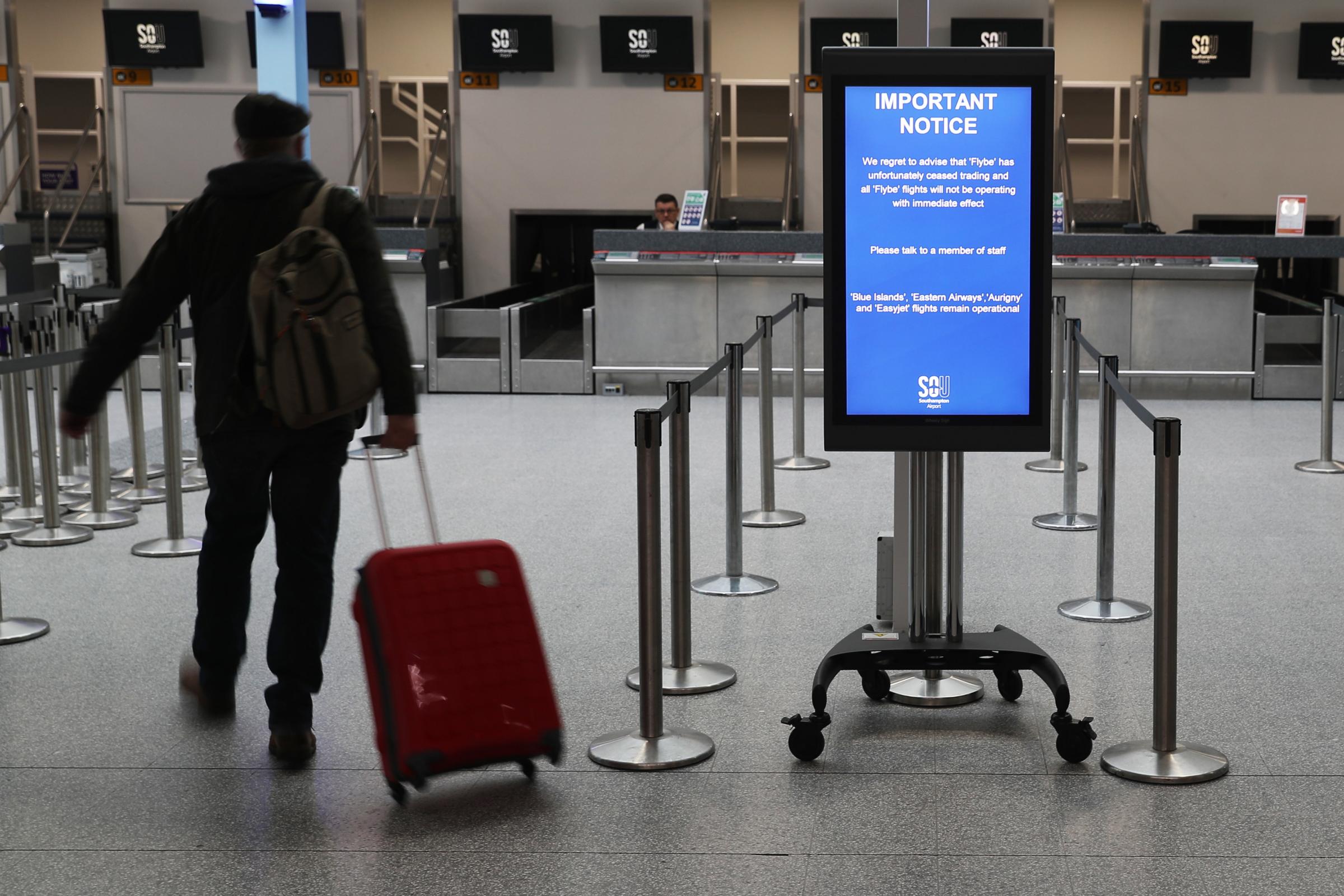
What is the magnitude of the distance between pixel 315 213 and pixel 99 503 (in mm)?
3335

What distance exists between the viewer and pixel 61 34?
15109 mm

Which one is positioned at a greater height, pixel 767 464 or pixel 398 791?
pixel 767 464

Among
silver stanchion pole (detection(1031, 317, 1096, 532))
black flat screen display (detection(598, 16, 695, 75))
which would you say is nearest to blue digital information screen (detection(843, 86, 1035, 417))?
silver stanchion pole (detection(1031, 317, 1096, 532))

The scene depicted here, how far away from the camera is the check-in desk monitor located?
3.28 metres

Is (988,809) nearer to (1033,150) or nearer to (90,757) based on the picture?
(1033,150)

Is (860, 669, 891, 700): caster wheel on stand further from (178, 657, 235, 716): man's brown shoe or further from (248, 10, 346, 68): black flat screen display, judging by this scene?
(248, 10, 346, 68): black flat screen display

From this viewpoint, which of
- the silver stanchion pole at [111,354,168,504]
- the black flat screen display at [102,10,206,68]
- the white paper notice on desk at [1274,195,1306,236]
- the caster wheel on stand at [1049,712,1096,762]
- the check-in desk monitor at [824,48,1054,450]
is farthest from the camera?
the black flat screen display at [102,10,206,68]

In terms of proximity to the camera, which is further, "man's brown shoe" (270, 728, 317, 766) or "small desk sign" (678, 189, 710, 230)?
"small desk sign" (678, 189, 710, 230)

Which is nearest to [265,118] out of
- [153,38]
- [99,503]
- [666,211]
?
A: [99,503]

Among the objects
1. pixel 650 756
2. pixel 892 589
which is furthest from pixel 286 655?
pixel 892 589

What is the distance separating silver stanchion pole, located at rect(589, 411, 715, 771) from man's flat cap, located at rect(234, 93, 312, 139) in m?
0.99

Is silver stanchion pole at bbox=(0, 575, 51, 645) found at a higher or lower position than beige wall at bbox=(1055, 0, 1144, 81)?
lower

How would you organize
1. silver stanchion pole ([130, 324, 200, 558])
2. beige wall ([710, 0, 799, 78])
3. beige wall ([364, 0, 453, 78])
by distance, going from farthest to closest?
beige wall ([364, 0, 453, 78]) → beige wall ([710, 0, 799, 78]) → silver stanchion pole ([130, 324, 200, 558])

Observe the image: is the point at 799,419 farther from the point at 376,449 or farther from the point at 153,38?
the point at 153,38
